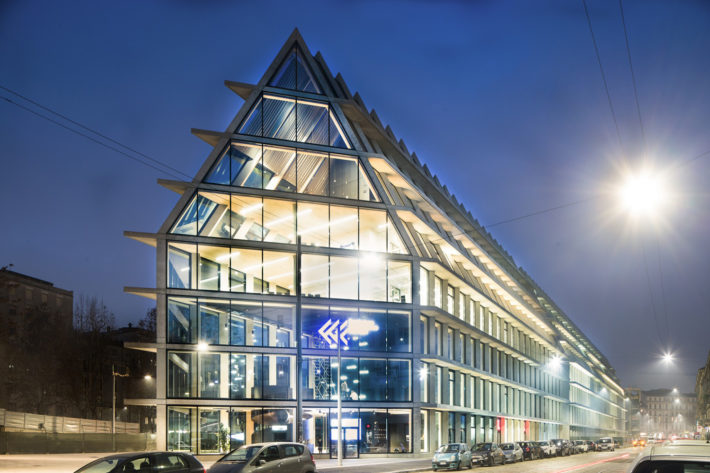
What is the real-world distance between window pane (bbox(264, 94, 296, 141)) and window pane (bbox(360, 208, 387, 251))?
265 inches

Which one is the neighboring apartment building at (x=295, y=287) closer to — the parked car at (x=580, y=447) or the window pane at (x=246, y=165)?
the window pane at (x=246, y=165)

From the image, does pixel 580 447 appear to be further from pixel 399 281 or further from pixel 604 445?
pixel 399 281

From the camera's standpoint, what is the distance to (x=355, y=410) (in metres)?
41.5

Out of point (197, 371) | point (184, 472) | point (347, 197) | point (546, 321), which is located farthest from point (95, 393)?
point (184, 472)

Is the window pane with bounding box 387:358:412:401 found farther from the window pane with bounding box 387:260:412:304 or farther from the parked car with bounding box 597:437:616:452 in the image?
the parked car with bounding box 597:437:616:452

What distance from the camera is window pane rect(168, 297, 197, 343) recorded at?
39.2 m

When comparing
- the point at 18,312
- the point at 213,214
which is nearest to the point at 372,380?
the point at 213,214

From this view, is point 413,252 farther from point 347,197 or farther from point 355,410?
point 355,410

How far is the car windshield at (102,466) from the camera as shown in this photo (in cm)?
1508

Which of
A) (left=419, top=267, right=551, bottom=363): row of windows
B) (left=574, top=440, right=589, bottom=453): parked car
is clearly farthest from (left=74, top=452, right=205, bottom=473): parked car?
(left=574, top=440, right=589, bottom=453): parked car

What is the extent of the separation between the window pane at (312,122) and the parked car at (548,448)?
28.8 m

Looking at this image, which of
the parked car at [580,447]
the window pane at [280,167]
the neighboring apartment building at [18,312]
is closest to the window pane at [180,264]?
the window pane at [280,167]

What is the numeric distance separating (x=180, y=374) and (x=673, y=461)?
1439 inches

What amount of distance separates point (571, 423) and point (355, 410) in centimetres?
7256
